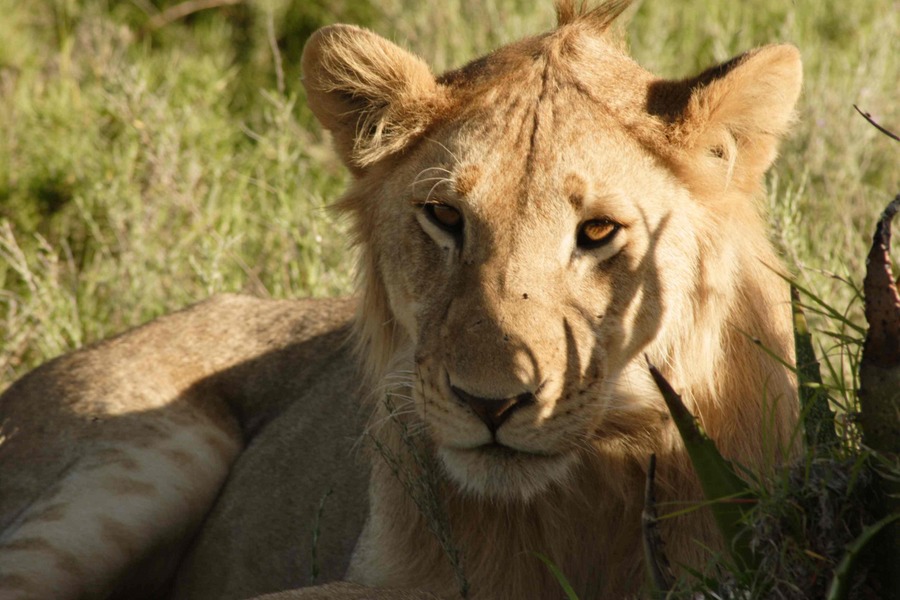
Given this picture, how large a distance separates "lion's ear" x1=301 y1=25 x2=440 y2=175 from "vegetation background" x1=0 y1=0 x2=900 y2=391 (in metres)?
1.24

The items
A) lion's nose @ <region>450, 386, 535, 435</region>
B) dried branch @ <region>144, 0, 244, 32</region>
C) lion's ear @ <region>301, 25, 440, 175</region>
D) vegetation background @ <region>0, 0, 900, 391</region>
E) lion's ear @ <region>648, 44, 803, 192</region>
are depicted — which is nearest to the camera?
lion's nose @ <region>450, 386, 535, 435</region>

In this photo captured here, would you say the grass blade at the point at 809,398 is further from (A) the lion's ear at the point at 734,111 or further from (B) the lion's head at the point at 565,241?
(A) the lion's ear at the point at 734,111

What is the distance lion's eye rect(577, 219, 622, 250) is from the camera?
2.90m

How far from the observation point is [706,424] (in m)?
3.07

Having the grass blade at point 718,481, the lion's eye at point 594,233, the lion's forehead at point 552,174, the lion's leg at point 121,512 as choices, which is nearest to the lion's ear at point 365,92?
the lion's forehead at point 552,174

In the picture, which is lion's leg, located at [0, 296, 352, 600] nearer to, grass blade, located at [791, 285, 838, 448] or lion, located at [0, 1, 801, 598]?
lion, located at [0, 1, 801, 598]

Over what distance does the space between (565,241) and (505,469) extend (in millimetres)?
532

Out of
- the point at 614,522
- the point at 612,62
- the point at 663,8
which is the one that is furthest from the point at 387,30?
the point at 614,522

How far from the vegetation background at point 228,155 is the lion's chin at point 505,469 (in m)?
1.82

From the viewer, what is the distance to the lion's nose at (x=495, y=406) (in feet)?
8.54

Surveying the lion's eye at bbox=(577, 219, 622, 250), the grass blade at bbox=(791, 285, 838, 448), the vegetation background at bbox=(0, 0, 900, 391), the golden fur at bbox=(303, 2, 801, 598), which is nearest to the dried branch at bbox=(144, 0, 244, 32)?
the vegetation background at bbox=(0, 0, 900, 391)

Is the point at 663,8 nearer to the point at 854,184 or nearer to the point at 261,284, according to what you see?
the point at 854,184

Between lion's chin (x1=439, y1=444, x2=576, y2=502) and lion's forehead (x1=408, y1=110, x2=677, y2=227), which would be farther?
lion's forehead (x1=408, y1=110, x2=677, y2=227)

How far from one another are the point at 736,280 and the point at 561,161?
22.7 inches
